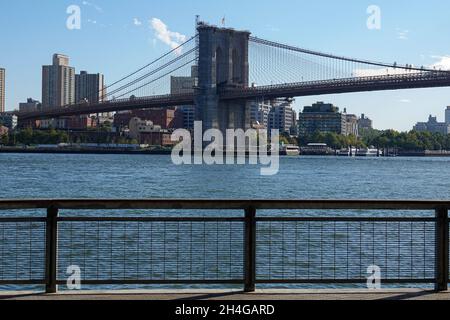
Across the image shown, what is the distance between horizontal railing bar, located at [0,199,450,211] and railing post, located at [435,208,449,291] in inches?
4.7

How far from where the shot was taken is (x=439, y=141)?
611 ft

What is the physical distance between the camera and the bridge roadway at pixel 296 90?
69250mm

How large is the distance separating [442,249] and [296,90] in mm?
72005

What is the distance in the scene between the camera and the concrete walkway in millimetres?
6688

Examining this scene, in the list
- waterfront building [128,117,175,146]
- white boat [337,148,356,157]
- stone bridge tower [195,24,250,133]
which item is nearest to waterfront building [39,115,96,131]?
waterfront building [128,117,175,146]

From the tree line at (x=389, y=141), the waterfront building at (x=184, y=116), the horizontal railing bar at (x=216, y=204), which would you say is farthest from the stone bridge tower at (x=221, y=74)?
the horizontal railing bar at (x=216, y=204)

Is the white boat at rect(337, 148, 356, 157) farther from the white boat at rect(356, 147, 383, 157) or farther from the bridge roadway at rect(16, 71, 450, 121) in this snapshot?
the bridge roadway at rect(16, 71, 450, 121)

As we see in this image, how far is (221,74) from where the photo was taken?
97375 millimetres

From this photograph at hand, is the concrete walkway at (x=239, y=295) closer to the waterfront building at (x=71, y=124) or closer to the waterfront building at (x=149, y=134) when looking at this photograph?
the waterfront building at (x=149, y=134)

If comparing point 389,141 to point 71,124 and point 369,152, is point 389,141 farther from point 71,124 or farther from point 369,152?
point 71,124

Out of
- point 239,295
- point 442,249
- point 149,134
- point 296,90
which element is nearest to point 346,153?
point 149,134

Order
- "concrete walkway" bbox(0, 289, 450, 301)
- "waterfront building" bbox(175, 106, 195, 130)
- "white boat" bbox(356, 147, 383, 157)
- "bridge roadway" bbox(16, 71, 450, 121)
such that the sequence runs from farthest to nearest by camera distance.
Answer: "white boat" bbox(356, 147, 383, 157)
"waterfront building" bbox(175, 106, 195, 130)
"bridge roadway" bbox(16, 71, 450, 121)
"concrete walkway" bbox(0, 289, 450, 301)
